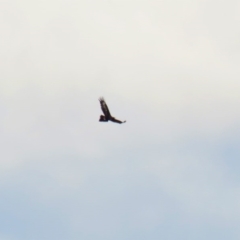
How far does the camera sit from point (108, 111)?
156125mm
